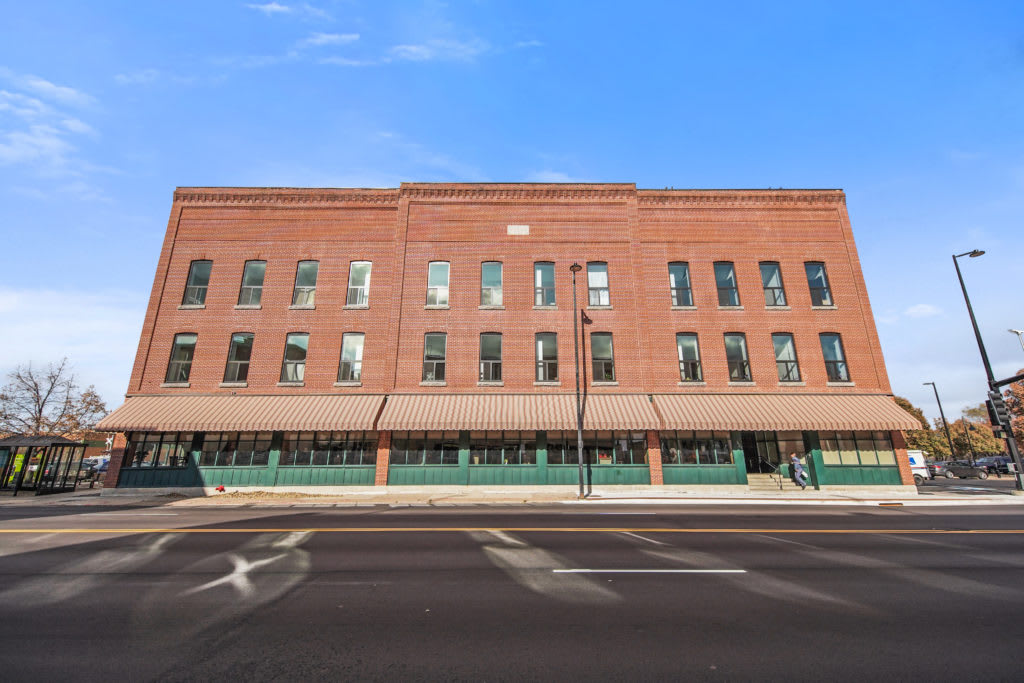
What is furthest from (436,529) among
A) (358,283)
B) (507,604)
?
(358,283)

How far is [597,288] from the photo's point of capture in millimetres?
22734

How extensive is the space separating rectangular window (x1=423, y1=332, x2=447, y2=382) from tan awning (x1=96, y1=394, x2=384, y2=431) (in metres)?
2.58

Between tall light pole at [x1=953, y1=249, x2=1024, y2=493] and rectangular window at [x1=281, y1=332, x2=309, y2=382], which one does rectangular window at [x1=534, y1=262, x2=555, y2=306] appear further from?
tall light pole at [x1=953, y1=249, x2=1024, y2=493]

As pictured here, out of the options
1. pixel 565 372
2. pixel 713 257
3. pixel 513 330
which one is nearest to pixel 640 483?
pixel 565 372

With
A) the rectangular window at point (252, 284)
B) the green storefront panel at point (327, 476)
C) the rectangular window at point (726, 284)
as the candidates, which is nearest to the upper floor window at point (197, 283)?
the rectangular window at point (252, 284)

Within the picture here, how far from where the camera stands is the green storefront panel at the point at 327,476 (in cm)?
1952

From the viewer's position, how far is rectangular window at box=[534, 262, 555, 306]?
22.5 meters

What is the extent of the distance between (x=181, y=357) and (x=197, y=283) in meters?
4.01

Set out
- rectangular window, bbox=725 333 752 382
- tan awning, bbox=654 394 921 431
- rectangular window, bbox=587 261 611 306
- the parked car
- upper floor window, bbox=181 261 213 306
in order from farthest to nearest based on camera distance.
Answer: the parked car → rectangular window, bbox=587 261 611 306 → upper floor window, bbox=181 261 213 306 → rectangular window, bbox=725 333 752 382 → tan awning, bbox=654 394 921 431

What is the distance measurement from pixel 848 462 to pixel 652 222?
14.9m

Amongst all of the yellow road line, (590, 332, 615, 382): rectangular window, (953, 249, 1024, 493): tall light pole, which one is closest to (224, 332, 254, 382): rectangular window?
the yellow road line

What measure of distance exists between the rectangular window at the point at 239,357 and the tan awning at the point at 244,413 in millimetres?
1206

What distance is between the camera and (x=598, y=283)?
2283cm

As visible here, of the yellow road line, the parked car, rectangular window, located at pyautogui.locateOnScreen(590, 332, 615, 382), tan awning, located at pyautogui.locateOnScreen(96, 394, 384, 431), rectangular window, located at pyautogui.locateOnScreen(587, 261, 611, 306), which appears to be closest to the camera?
the yellow road line
